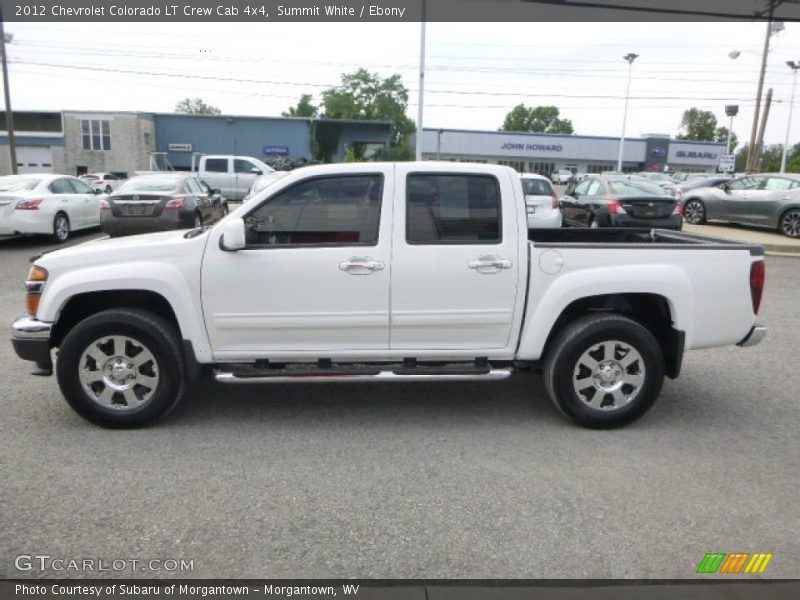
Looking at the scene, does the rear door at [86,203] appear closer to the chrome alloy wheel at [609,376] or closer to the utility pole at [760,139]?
the chrome alloy wheel at [609,376]

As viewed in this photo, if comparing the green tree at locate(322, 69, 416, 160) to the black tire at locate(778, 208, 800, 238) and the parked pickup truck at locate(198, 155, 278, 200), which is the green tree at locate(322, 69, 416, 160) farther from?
the black tire at locate(778, 208, 800, 238)

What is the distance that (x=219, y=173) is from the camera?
985 inches

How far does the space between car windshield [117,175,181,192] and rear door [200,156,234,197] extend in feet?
37.9

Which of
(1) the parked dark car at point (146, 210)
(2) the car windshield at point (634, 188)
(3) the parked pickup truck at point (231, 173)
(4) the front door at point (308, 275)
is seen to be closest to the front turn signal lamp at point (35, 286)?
(4) the front door at point (308, 275)

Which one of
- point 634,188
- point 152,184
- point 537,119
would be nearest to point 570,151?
point 537,119

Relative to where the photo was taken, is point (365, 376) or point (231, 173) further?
point (231, 173)

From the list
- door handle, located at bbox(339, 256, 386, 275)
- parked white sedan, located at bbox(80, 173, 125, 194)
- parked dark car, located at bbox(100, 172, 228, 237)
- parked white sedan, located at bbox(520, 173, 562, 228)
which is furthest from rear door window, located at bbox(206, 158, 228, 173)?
door handle, located at bbox(339, 256, 386, 275)

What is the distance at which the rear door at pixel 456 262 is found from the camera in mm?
4344

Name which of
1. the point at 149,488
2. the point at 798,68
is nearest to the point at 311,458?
the point at 149,488

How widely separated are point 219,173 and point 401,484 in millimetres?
23343

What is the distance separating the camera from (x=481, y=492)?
3598 millimetres

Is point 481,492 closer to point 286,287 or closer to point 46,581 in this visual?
point 286,287

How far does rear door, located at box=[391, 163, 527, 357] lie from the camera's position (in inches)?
171

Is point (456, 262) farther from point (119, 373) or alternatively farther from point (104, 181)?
point (104, 181)
